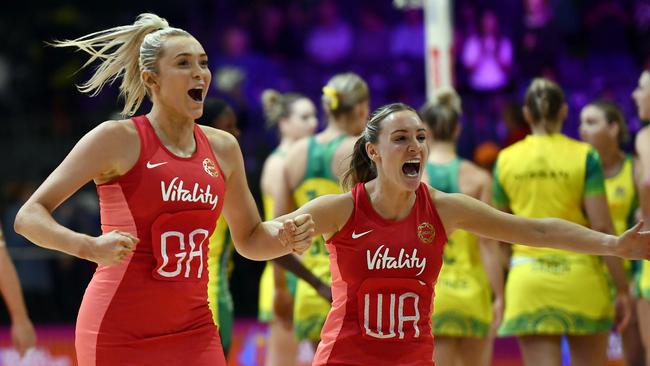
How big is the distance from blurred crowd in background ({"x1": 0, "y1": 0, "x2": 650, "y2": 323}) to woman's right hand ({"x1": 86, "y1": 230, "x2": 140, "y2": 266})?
8951mm

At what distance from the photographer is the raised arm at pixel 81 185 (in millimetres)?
3441

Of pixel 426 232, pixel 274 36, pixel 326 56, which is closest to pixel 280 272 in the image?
pixel 426 232

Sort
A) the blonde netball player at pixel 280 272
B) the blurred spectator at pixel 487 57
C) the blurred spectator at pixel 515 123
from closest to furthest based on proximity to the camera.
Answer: the blonde netball player at pixel 280 272, the blurred spectator at pixel 515 123, the blurred spectator at pixel 487 57

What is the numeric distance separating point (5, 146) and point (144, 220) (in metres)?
9.75

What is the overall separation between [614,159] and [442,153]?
4.86 feet

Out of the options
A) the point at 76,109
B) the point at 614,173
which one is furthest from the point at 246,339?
the point at 76,109

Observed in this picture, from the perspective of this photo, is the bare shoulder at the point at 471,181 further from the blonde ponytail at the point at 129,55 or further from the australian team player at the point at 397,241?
the blonde ponytail at the point at 129,55

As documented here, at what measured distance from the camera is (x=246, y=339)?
997cm

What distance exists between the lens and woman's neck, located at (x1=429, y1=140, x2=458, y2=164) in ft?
20.6

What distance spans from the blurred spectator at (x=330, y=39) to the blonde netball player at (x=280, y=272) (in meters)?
5.53

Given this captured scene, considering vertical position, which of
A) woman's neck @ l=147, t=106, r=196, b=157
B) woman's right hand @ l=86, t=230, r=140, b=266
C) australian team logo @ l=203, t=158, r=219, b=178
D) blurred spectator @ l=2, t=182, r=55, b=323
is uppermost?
woman's neck @ l=147, t=106, r=196, b=157

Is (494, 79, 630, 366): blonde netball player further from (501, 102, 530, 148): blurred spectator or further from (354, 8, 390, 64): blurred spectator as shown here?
(354, 8, 390, 64): blurred spectator

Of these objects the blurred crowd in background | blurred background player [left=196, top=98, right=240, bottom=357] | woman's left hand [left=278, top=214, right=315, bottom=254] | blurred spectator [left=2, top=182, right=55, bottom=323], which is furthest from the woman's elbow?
the blurred crowd in background

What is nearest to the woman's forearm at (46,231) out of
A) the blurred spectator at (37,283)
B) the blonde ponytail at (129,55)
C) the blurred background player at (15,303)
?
the blonde ponytail at (129,55)
